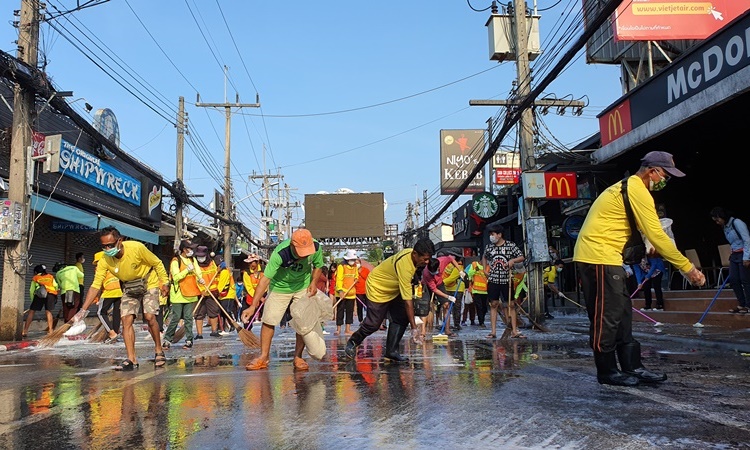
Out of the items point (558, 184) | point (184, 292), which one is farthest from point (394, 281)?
point (558, 184)

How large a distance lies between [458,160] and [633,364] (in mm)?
30346

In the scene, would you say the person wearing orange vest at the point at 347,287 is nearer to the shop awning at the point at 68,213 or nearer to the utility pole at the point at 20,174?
the utility pole at the point at 20,174

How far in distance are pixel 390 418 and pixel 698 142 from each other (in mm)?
11739

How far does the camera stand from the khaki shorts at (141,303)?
23.3 feet

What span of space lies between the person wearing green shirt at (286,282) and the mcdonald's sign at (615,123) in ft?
27.9

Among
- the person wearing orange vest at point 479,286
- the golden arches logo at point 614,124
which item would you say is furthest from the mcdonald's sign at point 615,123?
the person wearing orange vest at point 479,286

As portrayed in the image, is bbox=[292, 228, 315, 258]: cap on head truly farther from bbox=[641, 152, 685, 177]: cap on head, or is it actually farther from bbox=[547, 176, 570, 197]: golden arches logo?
bbox=[547, 176, 570, 197]: golden arches logo

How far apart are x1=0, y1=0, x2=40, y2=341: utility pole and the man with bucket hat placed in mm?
10763

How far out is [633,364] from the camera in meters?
4.84

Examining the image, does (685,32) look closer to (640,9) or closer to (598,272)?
(640,9)

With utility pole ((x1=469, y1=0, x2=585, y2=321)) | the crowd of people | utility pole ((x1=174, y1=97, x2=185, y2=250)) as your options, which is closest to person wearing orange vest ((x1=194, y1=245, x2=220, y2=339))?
the crowd of people

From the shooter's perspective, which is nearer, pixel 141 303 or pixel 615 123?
pixel 141 303

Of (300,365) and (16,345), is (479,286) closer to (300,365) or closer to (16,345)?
(300,365)

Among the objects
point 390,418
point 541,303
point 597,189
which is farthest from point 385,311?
point 597,189
